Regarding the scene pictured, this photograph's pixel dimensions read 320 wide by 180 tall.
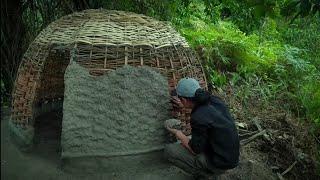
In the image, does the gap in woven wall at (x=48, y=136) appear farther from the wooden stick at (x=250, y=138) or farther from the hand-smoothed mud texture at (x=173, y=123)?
the wooden stick at (x=250, y=138)

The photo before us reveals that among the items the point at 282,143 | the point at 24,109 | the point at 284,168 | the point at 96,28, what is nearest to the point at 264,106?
the point at 282,143

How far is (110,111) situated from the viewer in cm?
533

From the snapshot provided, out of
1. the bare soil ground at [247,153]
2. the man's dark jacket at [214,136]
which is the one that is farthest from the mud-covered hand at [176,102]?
the bare soil ground at [247,153]

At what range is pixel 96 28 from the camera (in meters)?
5.70

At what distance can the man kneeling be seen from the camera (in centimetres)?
464

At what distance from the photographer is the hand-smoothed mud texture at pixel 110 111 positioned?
17.3ft

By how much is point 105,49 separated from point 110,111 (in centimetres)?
75

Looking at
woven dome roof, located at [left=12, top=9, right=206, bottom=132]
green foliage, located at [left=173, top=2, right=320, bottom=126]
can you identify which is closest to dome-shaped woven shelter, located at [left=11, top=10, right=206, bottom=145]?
woven dome roof, located at [left=12, top=9, right=206, bottom=132]

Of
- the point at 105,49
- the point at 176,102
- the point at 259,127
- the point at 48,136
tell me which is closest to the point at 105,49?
the point at 105,49

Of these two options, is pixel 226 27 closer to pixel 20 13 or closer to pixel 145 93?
pixel 20 13

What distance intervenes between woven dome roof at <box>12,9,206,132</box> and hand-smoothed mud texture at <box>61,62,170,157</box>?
0.48 ft

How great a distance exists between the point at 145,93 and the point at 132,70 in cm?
32

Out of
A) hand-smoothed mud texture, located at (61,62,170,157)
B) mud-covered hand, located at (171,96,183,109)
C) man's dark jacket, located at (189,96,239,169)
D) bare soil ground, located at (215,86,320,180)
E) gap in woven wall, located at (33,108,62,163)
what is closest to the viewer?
man's dark jacket, located at (189,96,239,169)

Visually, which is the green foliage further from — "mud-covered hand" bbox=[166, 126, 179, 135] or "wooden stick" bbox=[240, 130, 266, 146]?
"mud-covered hand" bbox=[166, 126, 179, 135]
